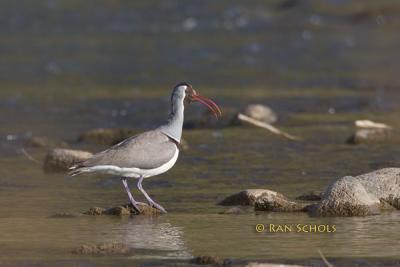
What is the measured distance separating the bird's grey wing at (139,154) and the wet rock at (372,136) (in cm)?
568

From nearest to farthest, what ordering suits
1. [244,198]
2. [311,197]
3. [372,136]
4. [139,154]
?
[139,154] → [244,198] → [311,197] → [372,136]

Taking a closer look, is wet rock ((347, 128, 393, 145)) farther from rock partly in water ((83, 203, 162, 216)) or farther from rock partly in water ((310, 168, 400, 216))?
rock partly in water ((83, 203, 162, 216))

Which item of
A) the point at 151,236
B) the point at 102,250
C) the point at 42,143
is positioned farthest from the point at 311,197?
the point at 42,143

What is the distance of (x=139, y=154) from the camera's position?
12.8 metres

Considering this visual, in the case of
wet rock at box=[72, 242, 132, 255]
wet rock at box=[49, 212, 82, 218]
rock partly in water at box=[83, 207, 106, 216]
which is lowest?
wet rock at box=[72, 242, 132, 255]

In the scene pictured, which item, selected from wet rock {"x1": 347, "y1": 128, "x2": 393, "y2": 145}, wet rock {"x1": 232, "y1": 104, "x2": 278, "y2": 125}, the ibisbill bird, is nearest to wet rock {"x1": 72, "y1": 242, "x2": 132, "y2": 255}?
the ibisbill bird

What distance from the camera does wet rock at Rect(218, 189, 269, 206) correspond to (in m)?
13.1

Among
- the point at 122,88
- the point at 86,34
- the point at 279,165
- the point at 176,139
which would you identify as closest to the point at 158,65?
the point at 122,88

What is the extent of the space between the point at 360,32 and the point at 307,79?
12.0m

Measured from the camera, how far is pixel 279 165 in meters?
16.7

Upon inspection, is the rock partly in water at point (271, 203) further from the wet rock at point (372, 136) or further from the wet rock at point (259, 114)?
the wet rock at point (259, 114)

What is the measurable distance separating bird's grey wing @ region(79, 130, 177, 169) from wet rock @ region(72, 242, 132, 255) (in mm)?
2232

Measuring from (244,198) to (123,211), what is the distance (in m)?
1.36

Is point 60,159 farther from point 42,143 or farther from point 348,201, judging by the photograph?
point 348,201
